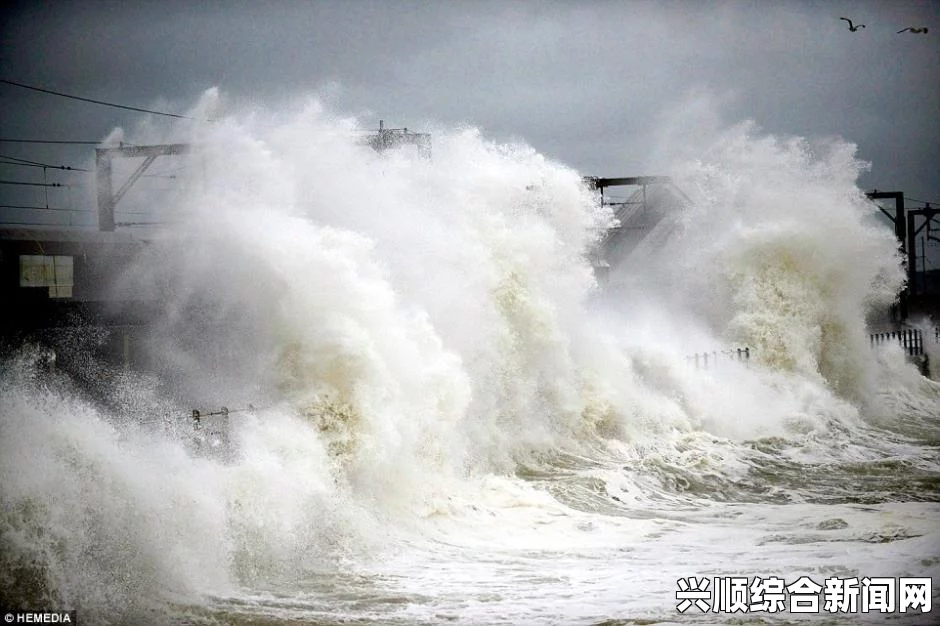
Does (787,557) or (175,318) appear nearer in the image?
(787,557)

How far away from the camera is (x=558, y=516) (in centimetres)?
1185

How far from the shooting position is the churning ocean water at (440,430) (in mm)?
8164

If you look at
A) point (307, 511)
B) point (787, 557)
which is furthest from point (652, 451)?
point (307, 511)

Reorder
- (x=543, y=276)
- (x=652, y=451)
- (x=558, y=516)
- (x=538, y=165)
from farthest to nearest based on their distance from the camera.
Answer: (x=538, y=165) → (x=543, y=276) → (x=652, y=451) → (x=558, y=516)

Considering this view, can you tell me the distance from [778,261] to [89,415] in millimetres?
20043

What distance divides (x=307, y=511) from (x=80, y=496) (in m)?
2.57

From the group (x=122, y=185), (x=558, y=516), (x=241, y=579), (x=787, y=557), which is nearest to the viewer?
(x=241, y=579)

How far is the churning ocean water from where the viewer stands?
26.8ft

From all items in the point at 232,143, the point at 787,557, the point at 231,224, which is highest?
the point at 232,143

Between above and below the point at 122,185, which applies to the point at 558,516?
below

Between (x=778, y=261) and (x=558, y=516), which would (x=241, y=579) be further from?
(x=778, y=261)

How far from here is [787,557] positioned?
967 cm

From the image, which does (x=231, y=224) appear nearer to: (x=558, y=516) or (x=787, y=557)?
(x=558, y=516)

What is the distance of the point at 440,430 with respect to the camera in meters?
13.5
